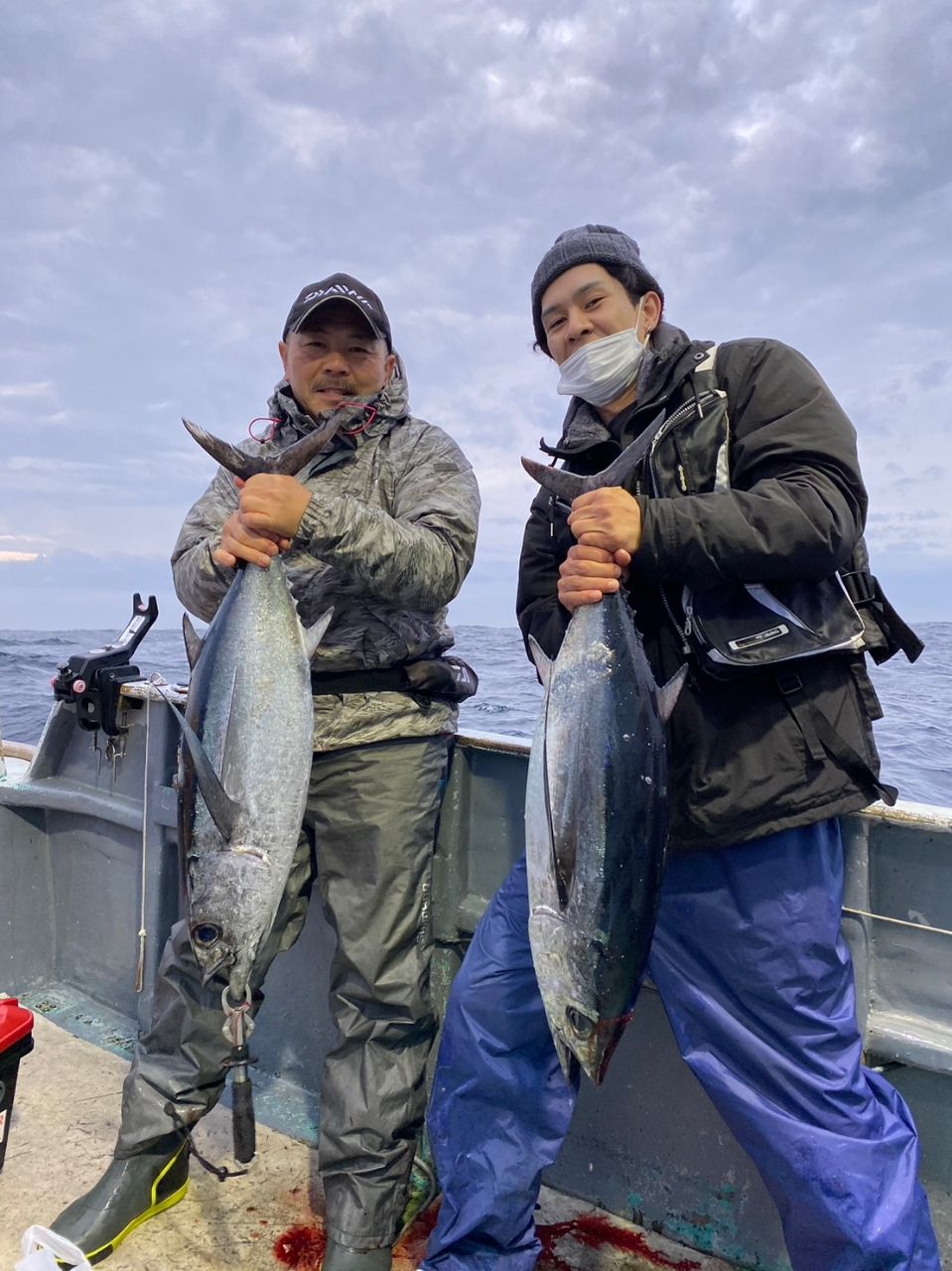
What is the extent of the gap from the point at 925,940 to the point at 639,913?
3.24 feet

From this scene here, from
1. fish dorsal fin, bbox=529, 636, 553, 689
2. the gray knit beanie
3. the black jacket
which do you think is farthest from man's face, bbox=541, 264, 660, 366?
fish dorsal fin, bbox=529, 636, 553, 689

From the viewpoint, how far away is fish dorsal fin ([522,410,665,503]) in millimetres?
2121

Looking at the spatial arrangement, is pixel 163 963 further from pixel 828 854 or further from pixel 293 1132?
pixel 828 854

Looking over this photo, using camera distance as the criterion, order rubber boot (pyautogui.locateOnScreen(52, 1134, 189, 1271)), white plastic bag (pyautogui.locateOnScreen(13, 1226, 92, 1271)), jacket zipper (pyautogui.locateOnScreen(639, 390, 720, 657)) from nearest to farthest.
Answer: jacket zipper (pyautogui.locateOnScreen(639, 390, 720, 657)), white plastic bag (pyautogui.locateOnScreen(13, 1226, 92, 1271)), rubber boot (pyautogui.locateOnScreen(52, 1134, 189, 1271))

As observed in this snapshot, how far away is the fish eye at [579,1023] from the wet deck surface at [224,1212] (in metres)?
1.00

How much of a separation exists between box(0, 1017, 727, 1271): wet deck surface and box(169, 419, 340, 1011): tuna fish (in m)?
0.87

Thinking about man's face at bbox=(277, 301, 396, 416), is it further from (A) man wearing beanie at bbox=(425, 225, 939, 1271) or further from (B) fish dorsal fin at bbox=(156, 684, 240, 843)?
(B) fish dorsal fin at bbox=(156, 684, 240, 843)

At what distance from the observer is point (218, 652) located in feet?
7.73

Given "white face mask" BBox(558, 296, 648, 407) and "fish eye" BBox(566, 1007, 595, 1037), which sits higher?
"white face mask" BBox(558, 296, 648, 407)

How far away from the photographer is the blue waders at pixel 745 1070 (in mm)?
1959

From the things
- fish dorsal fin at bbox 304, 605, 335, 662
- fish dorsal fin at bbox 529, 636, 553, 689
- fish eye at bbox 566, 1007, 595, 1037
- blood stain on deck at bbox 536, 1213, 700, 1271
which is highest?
fish dorsal fin at bbox 304, 605, 335, 662

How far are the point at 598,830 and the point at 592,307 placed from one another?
1.46 metres

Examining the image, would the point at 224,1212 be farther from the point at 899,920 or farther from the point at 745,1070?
the point at 899,920

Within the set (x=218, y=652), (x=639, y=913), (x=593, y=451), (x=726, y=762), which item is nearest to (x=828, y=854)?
(x=726, y=762)
